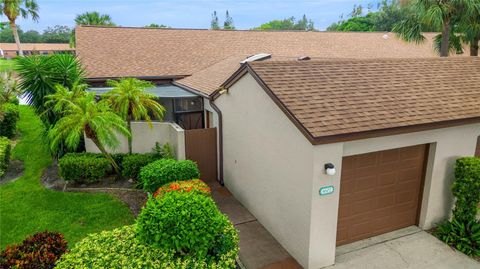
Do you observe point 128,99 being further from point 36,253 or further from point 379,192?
point 379,192

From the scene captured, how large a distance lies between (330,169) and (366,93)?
2.83 metres

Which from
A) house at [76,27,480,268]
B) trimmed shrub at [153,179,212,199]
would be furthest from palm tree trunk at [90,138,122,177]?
trimmed shrub at [153,179,212,199]

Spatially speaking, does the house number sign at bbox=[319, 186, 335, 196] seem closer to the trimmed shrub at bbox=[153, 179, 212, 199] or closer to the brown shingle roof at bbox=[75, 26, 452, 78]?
the trimmed shrub at bbox=[153, 179, 212, 199]

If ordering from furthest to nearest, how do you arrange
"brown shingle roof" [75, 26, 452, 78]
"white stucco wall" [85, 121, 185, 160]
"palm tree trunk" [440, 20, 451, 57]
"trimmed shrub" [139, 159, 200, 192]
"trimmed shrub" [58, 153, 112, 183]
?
"brown shingle roof" [75, 26, 452, 78], "palm tree trunk" [440, 20, 451, 57], "white stucco wall" [85, 121, 185, 160], "trimmed shrub" [58, 153, 112, 183], "trimmed shrub" [139, 159, 200, 192]

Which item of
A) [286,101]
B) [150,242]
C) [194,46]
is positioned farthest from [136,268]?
[194,46]

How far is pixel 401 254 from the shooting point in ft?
25.7

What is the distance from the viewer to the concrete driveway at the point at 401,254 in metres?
7.48

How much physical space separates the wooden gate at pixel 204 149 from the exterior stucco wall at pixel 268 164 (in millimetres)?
933

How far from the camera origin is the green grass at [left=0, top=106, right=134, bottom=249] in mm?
9094

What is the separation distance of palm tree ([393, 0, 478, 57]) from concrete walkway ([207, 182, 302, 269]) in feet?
45.8

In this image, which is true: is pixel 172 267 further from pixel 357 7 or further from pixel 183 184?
pixel 357 7

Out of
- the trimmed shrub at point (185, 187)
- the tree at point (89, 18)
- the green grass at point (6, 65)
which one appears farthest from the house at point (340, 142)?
the tree at point (89, 18)

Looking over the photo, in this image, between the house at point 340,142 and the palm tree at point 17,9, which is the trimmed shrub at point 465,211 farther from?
the palm tree at point 17,9

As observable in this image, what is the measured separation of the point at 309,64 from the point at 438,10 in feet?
36.1
